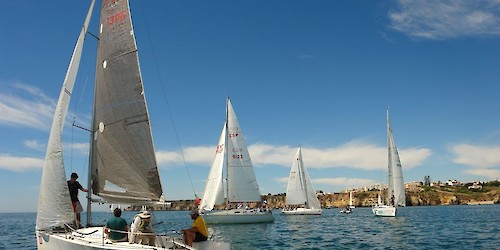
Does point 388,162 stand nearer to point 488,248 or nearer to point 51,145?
point 488,248

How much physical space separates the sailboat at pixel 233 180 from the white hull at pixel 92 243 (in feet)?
128

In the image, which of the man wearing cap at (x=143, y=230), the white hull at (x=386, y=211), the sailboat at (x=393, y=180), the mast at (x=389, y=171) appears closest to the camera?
the man wearing cap at (x=143, y=230)

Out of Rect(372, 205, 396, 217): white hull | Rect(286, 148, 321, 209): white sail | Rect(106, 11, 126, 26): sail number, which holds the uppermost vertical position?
Rect(106, 11, 126, 26): sail number

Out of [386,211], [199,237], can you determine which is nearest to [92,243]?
[199,237]

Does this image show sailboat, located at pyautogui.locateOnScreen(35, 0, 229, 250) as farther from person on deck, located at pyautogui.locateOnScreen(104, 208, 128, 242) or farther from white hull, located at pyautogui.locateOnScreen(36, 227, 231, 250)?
person on deck, located at pyautogui.locateOnScreen(104, 208, 128, 242)

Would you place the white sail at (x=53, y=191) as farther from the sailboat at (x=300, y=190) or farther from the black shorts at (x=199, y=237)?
the sailboat at (x=300, y=190)

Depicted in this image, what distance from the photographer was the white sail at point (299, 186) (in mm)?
79938

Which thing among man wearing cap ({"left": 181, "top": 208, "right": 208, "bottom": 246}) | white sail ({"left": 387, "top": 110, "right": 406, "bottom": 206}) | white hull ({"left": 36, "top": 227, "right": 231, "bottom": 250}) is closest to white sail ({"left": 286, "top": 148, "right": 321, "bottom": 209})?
white sail ({"left": 387, "top": 110, "right": 406, "bottom": 206})

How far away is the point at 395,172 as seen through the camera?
7444 centimetres

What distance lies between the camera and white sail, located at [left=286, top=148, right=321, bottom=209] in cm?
7994

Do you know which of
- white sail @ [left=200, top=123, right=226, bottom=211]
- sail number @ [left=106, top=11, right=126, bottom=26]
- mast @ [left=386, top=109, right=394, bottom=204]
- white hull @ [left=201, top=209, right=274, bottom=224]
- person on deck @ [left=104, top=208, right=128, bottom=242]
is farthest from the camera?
mast @ [left=386, top=109, right=394, bottom=204]

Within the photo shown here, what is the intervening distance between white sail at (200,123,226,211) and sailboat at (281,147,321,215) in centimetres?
2628

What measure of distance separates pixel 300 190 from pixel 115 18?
219 ft

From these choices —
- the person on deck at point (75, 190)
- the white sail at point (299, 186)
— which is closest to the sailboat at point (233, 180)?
the white sail at point (299, 186)
